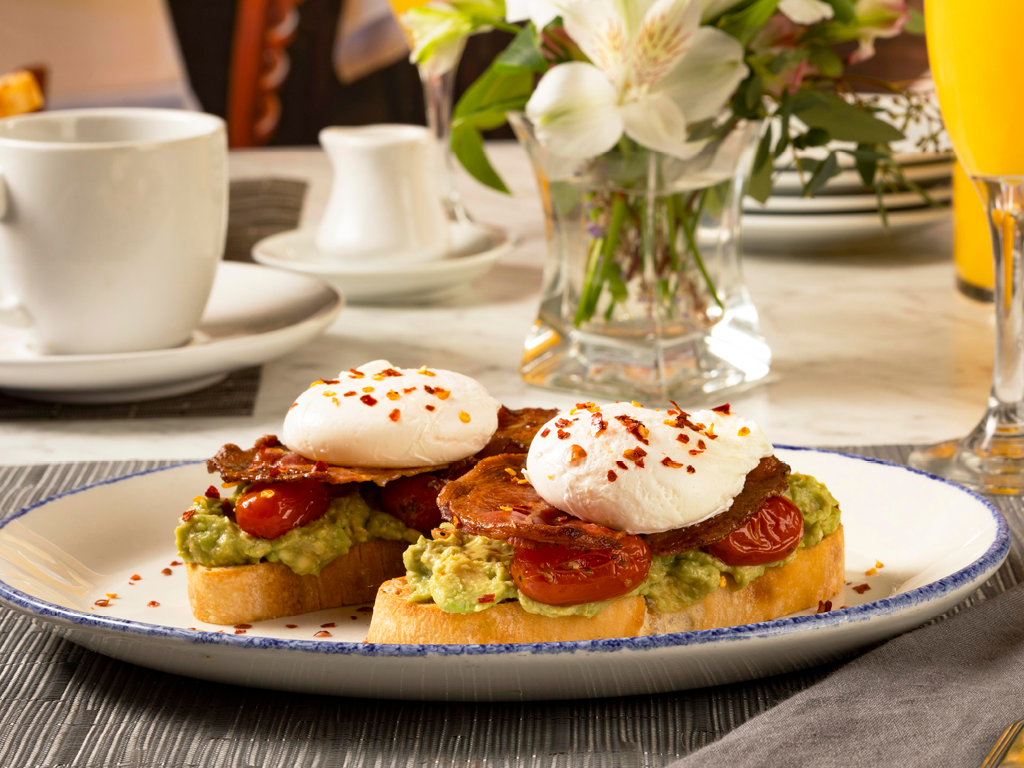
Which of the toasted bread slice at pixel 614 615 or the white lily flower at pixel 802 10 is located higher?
the white lily flower at pixel 802 10

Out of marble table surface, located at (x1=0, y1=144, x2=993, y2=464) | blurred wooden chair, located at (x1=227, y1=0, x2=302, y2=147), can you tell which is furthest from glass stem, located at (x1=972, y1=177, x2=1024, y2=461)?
blurred wooden chair, located at (x1=227, y1=0, x2=302, y2=147)

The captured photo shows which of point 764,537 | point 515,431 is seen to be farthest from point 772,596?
point 515,431

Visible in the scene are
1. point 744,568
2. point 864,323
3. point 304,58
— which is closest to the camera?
point 744,568

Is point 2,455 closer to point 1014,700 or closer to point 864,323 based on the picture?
point 1014,700

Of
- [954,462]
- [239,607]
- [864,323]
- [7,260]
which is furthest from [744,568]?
[864,323]

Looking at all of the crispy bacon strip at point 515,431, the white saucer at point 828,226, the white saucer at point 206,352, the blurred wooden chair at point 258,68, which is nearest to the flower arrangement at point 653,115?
the white saucer at point 206,352

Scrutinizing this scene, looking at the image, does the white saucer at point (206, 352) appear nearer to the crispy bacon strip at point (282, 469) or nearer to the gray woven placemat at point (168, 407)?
the gray woven placemat at point (168, 407)

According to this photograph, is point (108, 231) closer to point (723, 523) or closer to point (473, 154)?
point (473, 154)
